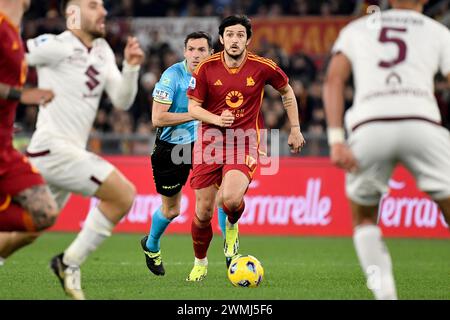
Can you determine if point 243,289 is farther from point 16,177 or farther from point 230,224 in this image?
point 16,177

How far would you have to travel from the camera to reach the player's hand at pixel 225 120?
9.25m

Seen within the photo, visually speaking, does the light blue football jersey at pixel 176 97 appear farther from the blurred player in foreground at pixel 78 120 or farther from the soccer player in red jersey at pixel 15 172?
the soccer player in red jersey at pixel 15 172

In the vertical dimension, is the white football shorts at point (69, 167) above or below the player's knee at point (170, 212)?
above

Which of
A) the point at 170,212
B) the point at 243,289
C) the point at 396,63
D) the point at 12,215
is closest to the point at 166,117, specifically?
the point at 170,212

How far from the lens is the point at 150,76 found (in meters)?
20.0

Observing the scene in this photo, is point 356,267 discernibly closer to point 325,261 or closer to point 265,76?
point 325,261

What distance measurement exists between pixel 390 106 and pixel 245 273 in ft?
10.1

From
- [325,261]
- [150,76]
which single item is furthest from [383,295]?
[150,76]

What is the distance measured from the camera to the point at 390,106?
6.49 m

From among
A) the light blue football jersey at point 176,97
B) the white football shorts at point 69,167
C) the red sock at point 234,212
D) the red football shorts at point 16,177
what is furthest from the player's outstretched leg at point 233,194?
the red football shorts at point 16,177

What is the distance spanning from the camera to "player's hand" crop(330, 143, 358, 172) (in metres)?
6.48

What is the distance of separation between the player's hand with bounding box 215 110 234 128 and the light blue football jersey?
1.43m

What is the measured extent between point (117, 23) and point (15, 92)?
49.0 feet

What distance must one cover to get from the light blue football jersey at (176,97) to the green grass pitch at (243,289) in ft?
5.03
